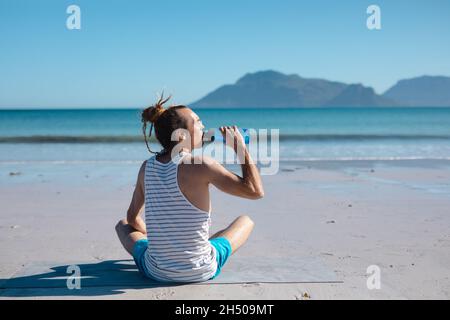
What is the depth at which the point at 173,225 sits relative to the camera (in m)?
3.50

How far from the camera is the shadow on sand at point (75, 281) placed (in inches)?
142

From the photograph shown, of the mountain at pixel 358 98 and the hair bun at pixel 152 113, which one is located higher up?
the mountain at pixel 358 98

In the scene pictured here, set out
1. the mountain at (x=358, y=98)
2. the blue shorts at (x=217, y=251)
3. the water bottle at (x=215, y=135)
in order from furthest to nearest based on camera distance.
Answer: the mountain at (x=358, y=98) → the blue shorts at (x=217, y=251) → the water bottle at (x=215, y=135)

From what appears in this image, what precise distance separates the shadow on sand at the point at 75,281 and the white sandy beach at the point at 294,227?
1.0 inches

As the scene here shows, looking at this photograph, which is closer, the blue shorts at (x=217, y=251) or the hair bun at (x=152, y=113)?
the hair bun at (x=152, y=113)

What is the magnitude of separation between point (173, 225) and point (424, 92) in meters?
164

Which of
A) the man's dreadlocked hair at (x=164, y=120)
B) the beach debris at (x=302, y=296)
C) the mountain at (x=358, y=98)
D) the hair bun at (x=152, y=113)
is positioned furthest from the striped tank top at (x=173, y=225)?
the mountain at (x=358, y=98)

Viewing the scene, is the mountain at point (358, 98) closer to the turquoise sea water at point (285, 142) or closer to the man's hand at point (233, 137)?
the turquoise sea water at point (285, 142)

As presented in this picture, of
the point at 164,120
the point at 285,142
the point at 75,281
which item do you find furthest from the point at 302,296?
the point at 285,142

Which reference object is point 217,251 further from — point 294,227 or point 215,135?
point 294,227

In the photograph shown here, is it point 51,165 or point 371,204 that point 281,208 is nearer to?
point 371,204

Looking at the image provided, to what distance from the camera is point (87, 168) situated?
11539 millimetres

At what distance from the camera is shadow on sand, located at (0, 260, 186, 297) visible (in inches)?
142
